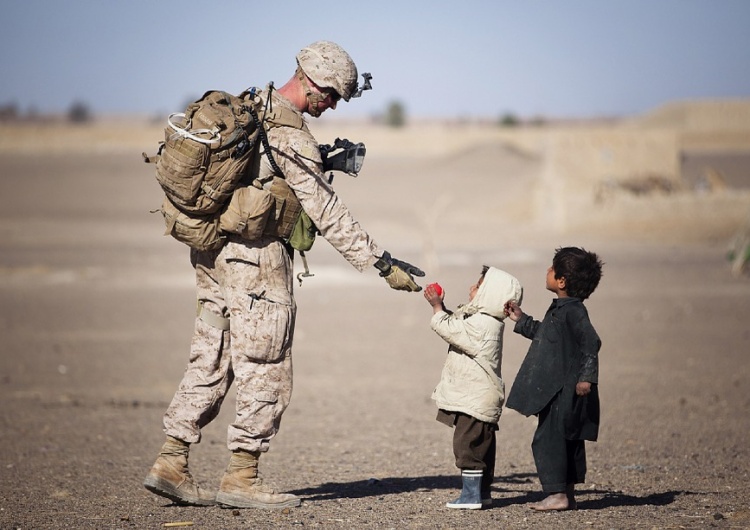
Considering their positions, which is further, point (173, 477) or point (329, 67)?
point (173, 477)

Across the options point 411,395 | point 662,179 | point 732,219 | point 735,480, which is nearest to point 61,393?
point 411,395

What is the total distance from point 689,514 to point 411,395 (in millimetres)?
6468

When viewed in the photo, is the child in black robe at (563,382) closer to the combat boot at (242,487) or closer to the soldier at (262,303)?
the soldier at (262,303)

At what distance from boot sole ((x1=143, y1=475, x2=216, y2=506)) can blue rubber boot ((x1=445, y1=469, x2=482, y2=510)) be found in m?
1.31

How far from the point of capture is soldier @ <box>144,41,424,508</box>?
5406 mm

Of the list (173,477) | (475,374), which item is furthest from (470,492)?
(173,477)

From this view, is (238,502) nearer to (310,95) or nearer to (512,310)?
(512,310)

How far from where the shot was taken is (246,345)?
5.44 metres

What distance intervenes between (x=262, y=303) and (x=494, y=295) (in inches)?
45.4

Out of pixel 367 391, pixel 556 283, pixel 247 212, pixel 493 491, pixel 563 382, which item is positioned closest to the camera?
pixel 247 212

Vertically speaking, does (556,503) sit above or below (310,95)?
below

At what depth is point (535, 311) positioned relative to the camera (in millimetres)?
17469

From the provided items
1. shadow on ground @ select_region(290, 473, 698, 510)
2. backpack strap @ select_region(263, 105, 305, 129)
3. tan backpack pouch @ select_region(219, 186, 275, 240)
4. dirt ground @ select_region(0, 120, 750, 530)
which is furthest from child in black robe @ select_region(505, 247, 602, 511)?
backpack strap @ select_region(263, 105, 305, 129)

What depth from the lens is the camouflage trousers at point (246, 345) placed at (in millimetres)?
5441
